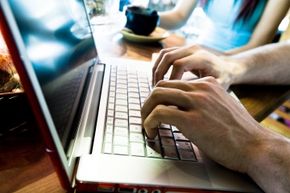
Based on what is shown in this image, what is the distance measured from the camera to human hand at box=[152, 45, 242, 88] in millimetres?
545

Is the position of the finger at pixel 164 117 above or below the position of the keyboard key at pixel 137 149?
above

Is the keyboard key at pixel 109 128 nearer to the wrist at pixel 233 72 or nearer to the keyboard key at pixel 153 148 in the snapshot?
the keyboard key at pixel 153 148

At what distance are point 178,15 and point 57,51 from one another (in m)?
1.07

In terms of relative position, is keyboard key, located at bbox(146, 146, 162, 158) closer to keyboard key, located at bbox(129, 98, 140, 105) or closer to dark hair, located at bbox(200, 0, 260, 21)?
keyboard key, located at bbox(129, 98, 140, 105)

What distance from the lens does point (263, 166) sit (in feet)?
1.11

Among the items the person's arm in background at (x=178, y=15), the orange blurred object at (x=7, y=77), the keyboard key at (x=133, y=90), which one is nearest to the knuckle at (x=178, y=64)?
the keyboard key at (x=133, y=90)

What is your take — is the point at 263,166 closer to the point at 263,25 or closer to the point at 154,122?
the point at 154,122

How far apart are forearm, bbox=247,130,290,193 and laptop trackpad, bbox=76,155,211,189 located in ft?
0.25

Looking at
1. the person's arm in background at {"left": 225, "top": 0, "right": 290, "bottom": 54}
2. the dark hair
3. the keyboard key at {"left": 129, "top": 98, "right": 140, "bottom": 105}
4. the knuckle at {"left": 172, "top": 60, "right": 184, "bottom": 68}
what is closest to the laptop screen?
the keyboard key at {"left": 129, "top": 98, "right": 140, "bottom": 105}

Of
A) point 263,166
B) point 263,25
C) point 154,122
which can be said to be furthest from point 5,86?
point 263,25

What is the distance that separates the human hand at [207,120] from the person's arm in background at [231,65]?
0.49 ft

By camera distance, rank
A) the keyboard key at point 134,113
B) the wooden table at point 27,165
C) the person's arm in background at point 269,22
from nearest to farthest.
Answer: the wooden table at point 27,165
the keyboard key at point 134,113
the person's arm in background at point 269,22

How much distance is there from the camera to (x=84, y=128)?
368 mm

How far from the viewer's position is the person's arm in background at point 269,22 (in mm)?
1184
